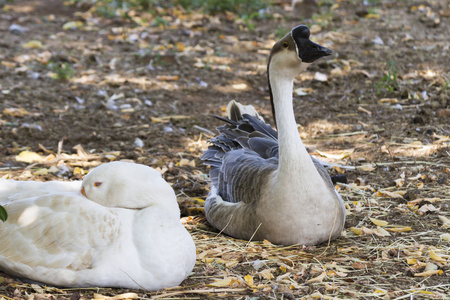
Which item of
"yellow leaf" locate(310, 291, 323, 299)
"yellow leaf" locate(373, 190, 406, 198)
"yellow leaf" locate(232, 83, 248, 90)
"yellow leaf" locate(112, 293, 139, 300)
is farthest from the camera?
"yellow leaf" locate(232, 83, 248, 90)

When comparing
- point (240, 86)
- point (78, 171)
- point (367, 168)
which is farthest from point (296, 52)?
point (240, 86)

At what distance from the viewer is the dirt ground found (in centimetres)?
389

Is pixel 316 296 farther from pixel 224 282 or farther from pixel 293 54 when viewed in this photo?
pixel 293 54

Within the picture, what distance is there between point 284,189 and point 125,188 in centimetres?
115

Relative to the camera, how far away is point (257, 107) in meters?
7.99

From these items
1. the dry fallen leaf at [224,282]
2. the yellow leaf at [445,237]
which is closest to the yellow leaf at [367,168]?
the yellow leaf at [445,237]

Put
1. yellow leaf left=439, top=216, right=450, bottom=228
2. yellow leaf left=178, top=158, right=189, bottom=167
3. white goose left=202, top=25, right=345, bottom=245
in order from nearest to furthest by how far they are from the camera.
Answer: white goose left=202, top=25, right=345, bottom=245 → yellow leaf left=439, top=216, right=450, bottom=228 → yellow leaf left=178, top=158, right=189, bottom=167

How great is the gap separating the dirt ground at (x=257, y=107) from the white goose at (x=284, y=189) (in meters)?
0.14

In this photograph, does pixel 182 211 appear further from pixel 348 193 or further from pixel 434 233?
pixel 434 233

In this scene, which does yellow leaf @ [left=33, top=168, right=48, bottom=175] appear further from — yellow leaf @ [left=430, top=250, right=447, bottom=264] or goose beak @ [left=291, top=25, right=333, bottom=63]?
yellow leaf @ [left=430, top=250, right=447, bottom=264]

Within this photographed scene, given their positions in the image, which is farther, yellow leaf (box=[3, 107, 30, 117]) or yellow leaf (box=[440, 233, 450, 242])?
yellow leaf (box=[3, 107, 30, 117])

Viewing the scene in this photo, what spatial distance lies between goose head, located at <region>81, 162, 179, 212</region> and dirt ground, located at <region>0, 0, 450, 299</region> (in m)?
0.54

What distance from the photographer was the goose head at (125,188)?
372cm

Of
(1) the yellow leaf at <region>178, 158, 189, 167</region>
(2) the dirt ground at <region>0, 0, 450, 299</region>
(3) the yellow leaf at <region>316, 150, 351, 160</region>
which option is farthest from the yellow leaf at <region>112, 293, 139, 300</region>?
(3) the yellow leaf at <region>316, 150, 351, 160</region>
